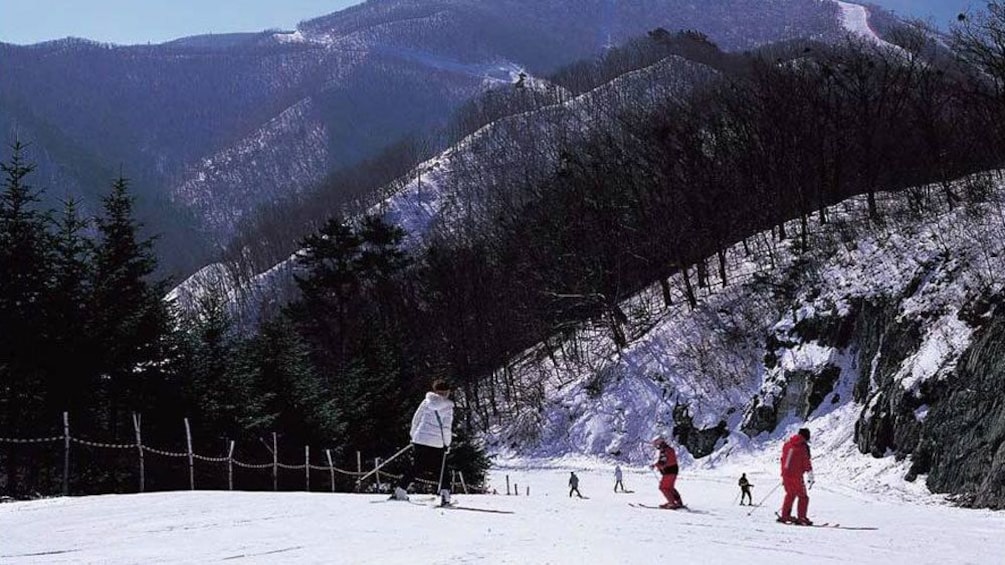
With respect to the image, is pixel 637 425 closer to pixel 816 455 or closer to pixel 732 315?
pixel 732 315

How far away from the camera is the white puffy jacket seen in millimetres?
13367

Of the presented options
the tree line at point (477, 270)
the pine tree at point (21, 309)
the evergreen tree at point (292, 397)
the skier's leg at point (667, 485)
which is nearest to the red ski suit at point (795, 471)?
the skier's leg at point (667, 485)

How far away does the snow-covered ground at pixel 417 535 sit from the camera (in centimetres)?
819

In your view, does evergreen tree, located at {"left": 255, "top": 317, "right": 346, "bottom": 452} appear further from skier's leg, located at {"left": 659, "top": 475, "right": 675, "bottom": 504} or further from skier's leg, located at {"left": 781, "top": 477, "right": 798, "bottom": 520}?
skier's leg, located at {"left": 781, "top": 477, "right": 798, "bottom": 520}

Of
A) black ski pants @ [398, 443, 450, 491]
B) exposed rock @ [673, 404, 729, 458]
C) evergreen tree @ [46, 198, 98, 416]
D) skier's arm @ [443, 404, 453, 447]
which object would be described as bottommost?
exposed rock @ [673, 404, 729, 458]

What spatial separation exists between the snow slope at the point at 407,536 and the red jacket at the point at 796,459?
105 centimetres

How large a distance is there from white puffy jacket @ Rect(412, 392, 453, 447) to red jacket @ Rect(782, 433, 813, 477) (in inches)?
251

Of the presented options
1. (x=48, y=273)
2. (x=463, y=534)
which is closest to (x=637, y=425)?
(x=48, y=273)

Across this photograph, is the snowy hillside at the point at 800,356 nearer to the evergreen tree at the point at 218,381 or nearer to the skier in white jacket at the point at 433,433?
the skier in white jacket at the point at 433,433

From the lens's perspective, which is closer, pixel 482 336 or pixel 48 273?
pixel 48 273

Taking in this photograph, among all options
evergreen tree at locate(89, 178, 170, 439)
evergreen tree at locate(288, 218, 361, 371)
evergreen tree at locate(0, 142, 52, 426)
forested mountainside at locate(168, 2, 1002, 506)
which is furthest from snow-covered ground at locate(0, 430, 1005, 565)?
evergreen tree at locate(288, 218, 361, 371)

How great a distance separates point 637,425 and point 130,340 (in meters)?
29.9

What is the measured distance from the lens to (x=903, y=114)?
56781 millimetres

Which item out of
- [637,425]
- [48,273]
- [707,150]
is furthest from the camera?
[707,150]
